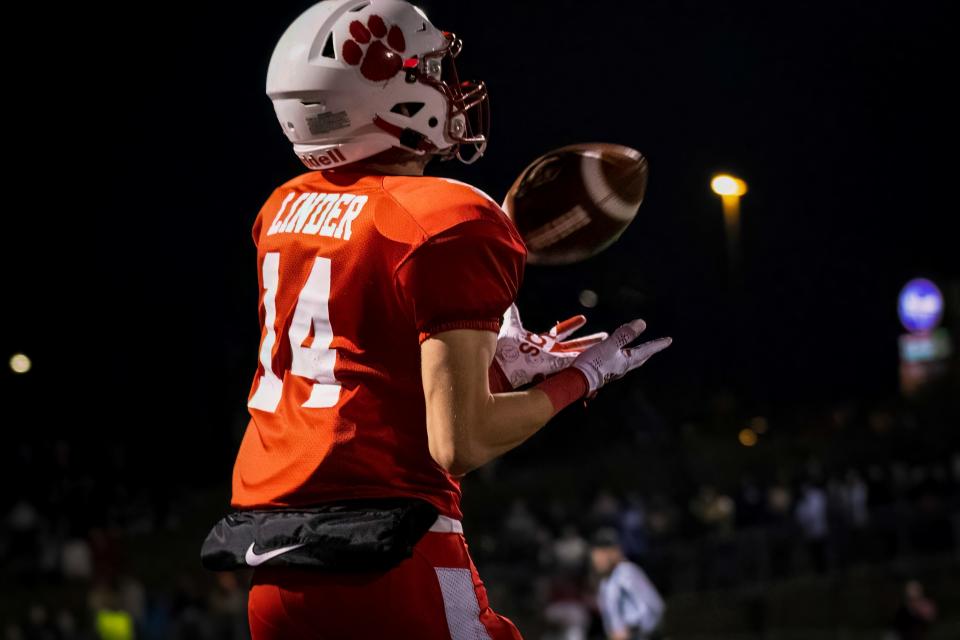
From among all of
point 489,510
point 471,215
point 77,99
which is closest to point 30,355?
point 77,99

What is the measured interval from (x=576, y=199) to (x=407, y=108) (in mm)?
510

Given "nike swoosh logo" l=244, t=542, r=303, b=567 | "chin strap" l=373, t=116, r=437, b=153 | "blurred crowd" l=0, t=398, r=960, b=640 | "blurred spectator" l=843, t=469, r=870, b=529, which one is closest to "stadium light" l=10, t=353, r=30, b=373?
"blurred crowd" l=0, t=398, r=960, b=640

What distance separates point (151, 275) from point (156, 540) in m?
2.34

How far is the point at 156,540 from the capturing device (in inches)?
444

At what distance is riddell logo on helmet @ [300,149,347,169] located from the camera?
250 centimetres

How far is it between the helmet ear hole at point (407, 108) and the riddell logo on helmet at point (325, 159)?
131mm

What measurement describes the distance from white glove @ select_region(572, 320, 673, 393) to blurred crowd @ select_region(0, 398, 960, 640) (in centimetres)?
700

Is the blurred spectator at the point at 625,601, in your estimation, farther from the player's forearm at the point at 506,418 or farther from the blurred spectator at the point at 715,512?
the player's forearm at the point at 506,418

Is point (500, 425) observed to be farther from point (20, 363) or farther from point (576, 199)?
point (20, 363)

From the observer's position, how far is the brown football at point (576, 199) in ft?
9.33

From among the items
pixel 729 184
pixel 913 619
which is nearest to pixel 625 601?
pixel 729 184

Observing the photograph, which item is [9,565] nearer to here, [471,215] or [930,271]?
[471,215]

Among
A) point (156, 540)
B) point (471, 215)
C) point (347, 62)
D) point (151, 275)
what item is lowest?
point (156, 540)

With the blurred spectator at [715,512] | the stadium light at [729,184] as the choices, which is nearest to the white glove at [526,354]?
the stadium light at [729,184]
